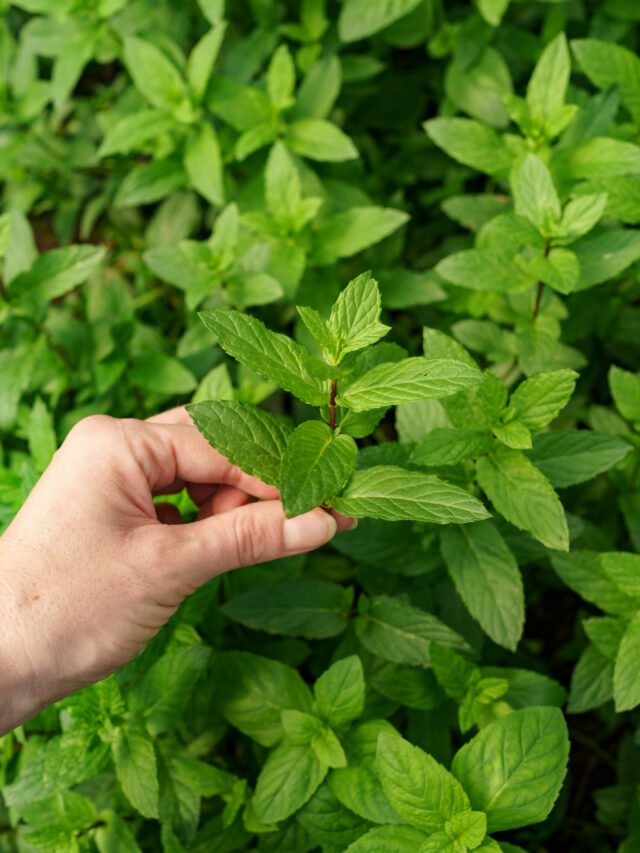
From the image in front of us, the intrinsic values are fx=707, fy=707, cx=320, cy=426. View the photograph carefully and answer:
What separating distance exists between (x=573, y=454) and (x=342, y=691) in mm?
903

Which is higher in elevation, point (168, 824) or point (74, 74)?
point (74, 74)

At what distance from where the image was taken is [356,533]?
2.21m

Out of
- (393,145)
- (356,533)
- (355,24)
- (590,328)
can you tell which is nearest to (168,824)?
(356,533)

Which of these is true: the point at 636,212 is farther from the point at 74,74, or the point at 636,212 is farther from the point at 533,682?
the point at 74,74

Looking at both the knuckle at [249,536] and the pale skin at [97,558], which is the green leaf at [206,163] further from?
the knuckle at [249,536]

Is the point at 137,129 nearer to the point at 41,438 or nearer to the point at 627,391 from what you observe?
the point at 41,438

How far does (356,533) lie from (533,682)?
0.70m

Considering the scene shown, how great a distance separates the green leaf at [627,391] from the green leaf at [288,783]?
4.67 feet

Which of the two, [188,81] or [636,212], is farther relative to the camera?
[188,81]

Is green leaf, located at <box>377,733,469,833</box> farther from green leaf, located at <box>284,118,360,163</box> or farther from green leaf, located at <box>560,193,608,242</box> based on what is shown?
green leaf, located at <box>284,118,360,163</box>

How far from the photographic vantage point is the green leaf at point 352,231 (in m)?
2.58

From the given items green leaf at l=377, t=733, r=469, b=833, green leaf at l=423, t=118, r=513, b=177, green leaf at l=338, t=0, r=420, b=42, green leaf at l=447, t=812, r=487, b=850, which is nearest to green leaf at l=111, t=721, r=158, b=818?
green leaf at l=377, t=733, r=469, b=833

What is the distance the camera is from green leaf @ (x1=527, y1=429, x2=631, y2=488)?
190 cm

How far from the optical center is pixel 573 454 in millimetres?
1949
